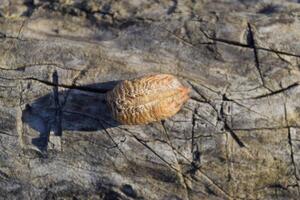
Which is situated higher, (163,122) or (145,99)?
(145,99)

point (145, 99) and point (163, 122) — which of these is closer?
point (145, 99)

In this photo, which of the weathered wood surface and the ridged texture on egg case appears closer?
the ridged texture on egg case

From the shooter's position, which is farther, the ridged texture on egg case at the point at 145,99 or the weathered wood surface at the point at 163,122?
the weathered wood surface at the point at 163,122

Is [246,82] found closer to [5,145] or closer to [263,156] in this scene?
[263,156]

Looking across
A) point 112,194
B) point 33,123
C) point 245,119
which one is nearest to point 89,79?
point 33,123
